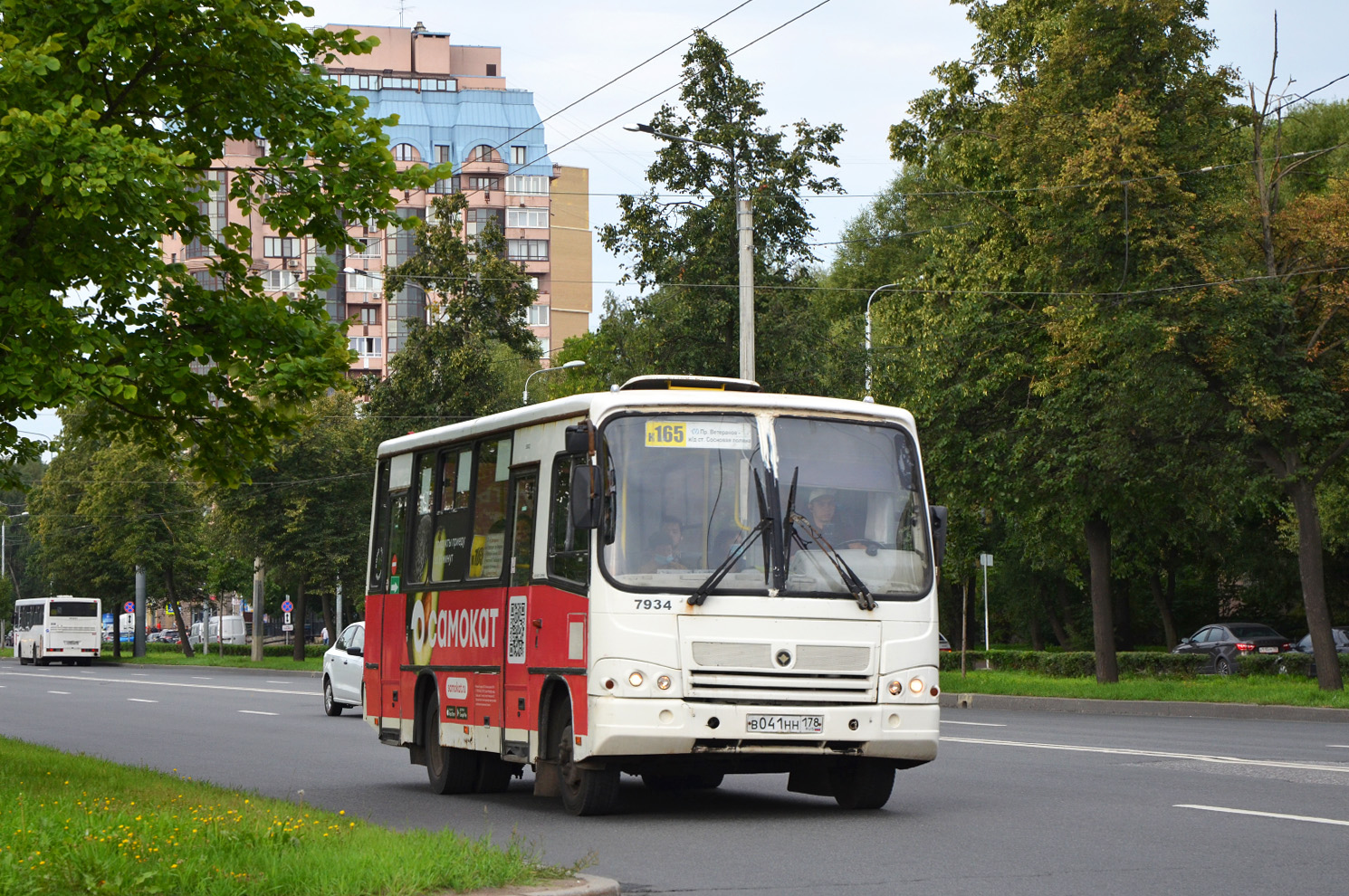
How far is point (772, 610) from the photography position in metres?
11.8

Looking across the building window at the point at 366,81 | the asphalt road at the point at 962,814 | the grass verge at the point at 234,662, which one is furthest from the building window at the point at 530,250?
the asphalt road at the point at 962,814

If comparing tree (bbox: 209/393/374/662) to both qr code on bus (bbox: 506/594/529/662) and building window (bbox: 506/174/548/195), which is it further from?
building window (bbox: 506/174/548/195)

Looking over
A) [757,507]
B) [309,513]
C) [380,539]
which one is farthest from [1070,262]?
[309,513]

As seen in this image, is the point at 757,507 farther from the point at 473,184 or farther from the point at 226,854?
the point at 473,184

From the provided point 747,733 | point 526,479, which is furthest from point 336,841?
point 526,479

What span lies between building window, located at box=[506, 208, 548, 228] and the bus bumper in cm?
10911

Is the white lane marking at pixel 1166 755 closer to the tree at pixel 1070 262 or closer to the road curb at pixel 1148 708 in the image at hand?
the road curb at pixel 1148 708

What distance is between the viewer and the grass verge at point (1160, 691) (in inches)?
1073

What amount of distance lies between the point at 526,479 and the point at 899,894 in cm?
571

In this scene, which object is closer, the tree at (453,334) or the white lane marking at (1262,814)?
the white lane marking at (1262,814)

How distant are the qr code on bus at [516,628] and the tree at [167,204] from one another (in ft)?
8.67

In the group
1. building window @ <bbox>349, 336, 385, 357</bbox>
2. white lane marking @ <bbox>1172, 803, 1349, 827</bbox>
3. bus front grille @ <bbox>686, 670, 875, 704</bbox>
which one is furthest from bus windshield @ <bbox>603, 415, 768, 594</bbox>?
building window @ <bbox>349, 336, 385, 357</bbox>

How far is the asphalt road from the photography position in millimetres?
8969

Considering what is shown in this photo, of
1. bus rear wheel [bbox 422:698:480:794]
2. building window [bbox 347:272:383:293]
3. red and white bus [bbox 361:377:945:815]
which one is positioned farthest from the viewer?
building window [bbox 347:272:383:293]
